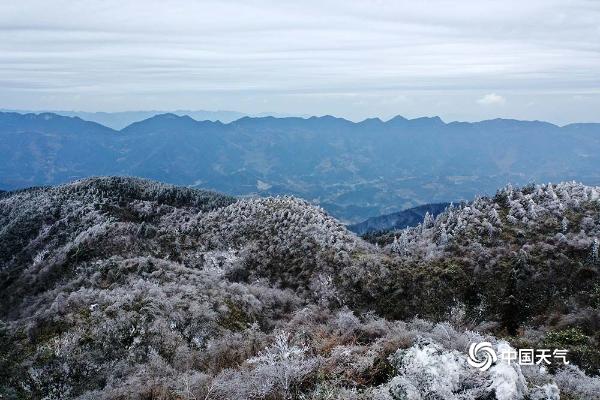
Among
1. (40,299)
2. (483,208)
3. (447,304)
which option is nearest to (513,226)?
(483,208)

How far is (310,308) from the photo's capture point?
43.3m

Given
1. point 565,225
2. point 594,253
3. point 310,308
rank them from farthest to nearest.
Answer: point 565,225
point 310,308
point 594,253

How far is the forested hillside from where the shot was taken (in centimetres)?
1703

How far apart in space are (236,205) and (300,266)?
31.2m

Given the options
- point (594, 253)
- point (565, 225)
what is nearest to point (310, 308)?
point (594, 253)

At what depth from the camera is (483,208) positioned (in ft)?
188

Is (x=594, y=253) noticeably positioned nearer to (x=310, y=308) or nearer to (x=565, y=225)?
→ (x=565, y=225)

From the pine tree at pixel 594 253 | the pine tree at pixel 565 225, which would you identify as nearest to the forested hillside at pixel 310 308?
the pine tree at pixel 565 225

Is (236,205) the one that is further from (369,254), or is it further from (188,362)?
(188,362)

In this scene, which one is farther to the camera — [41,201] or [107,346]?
[41,201]

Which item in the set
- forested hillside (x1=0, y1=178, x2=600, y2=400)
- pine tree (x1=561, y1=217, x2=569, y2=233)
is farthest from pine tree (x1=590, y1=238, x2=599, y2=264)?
pine tree (x1=561, y1=217, x2=569, y2=233)

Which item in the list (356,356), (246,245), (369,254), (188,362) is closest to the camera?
(356,356)

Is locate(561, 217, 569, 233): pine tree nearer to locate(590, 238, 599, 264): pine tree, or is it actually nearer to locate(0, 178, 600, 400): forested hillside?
locate(0, 178, 600, 400): forested hillside

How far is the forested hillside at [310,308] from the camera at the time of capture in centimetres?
1703
